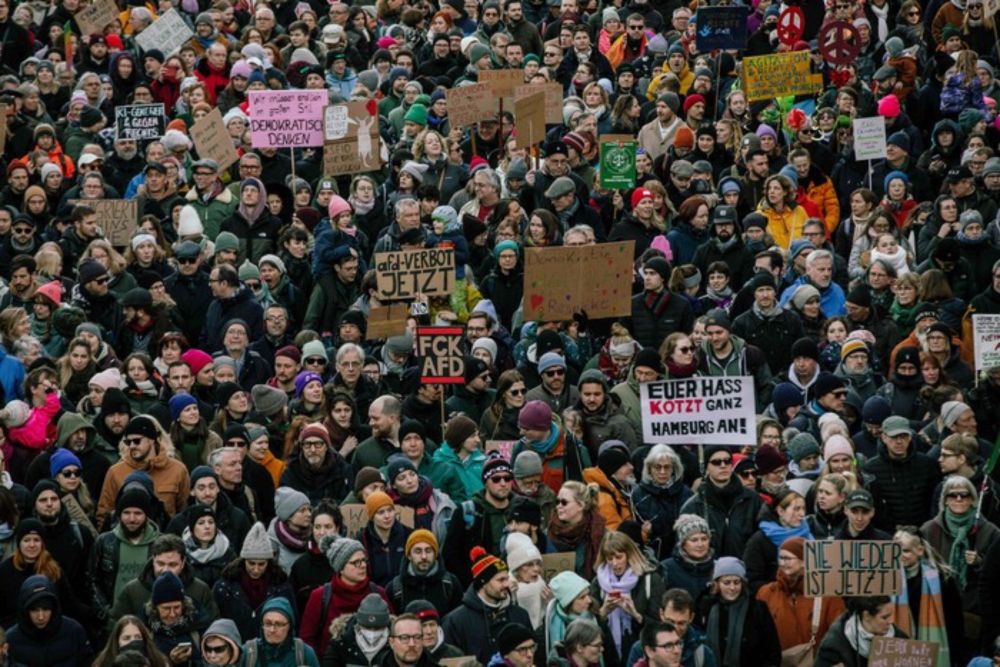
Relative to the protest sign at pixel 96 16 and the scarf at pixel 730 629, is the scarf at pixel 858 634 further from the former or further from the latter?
the protest sign at pixel 96 16

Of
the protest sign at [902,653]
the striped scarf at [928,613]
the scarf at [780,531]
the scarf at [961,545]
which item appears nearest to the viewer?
the protest sign at [902,653]

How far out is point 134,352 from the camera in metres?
16.9

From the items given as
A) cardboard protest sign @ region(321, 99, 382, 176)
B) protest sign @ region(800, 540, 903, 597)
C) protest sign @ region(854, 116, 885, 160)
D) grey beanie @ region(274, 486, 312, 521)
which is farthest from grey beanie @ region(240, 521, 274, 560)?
protest sign @ region(854, 116, 885, 160)

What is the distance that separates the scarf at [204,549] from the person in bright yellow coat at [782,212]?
730cm

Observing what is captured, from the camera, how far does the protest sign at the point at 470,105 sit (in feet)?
71.7

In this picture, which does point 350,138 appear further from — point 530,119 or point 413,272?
point 413,272

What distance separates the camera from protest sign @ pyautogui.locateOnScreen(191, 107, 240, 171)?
21172mm

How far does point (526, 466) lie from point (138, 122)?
27.9 feet

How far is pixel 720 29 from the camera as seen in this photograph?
23.6 meters

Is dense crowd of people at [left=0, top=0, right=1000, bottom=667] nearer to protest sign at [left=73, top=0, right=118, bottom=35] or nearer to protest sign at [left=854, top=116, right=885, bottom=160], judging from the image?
protest sign at [left=73, top=0, right=118, bottom=35]

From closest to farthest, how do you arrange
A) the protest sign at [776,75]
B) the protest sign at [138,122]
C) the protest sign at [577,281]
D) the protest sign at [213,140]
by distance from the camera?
the protest sign at [577,281], the protest sign at [213,140], the protest sign at [138,122], the protest sign at [776,75]

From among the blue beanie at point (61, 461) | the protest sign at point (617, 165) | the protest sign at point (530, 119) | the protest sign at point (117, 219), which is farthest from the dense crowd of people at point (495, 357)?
the protest sign at point (530, 119)

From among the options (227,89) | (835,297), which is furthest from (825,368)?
(227,89)

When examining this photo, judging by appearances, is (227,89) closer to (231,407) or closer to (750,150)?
(750,150)
